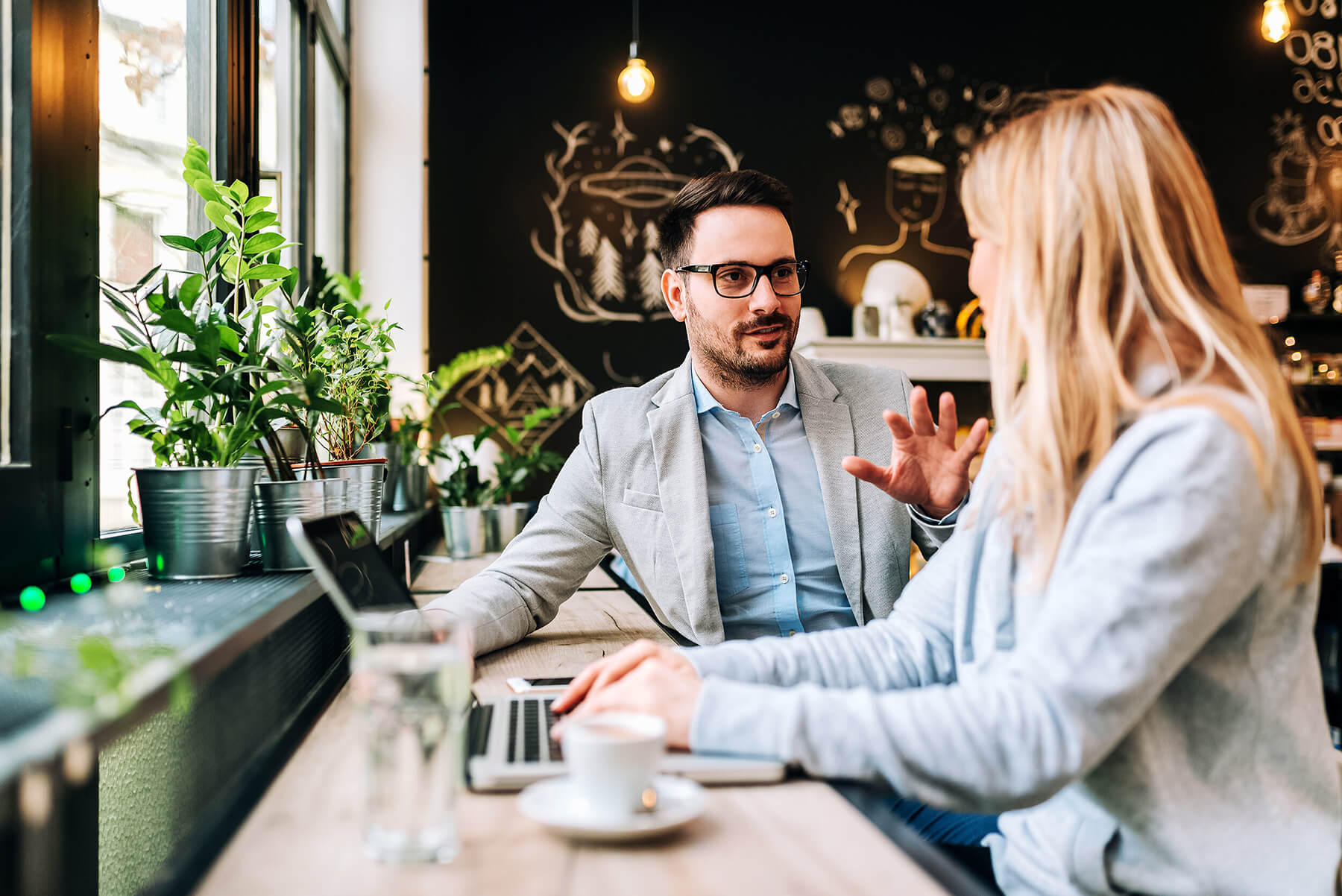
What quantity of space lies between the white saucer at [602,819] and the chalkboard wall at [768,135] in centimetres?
358

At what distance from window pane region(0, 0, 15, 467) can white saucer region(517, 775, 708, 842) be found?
0.81m

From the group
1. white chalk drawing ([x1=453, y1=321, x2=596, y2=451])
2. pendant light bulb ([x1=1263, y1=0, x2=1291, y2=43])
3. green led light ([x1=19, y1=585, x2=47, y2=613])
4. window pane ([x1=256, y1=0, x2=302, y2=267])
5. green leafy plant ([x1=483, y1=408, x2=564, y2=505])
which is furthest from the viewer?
white chalk drawing ([x1=453, y1=321, x2=596, y2=451])

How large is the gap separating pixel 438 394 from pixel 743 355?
52.6 inches

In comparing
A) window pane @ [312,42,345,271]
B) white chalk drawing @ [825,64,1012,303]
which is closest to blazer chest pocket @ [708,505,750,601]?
window pane @ [312,42,345,271]

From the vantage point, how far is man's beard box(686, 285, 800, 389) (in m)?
1.91

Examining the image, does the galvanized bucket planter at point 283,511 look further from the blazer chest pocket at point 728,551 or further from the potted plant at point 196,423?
the blazer chest pocket at point 728,551

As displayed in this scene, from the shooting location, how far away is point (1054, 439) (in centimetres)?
88

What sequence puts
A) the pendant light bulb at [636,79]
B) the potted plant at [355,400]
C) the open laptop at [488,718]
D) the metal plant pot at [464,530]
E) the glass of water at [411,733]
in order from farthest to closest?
the pendant light bulb at [636,79] < the metal plant pot at [464,530] < the potted plant at [355,400] < the open laptop at [488,718] < the glass of water at [411,733]

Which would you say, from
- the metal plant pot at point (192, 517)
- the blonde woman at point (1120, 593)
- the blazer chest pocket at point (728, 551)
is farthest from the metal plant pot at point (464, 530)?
the blonde woman at point (1120, 593)

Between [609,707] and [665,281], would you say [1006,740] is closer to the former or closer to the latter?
[609,707]

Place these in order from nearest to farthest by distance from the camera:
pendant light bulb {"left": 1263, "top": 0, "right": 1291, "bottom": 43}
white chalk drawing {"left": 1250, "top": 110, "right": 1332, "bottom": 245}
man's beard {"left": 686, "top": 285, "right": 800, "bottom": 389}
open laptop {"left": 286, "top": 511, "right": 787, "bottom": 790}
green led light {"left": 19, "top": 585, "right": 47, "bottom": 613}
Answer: open laptop {"left": 286, "top": 511, "right": 787, "bottom": 790}, green led light {"left": 19, "top": 585, "right": 47, "bottom": 613}, man's beard {"left": 686, "top": 285, "right": 800, "bottom": 389}, pendant light bulb {"left": 1263, "top": 0, "right": 1291, "bottom": 43}, white chalk drawing {"left": 1250, "top": 110, "right": 1332, "bottom": 245}

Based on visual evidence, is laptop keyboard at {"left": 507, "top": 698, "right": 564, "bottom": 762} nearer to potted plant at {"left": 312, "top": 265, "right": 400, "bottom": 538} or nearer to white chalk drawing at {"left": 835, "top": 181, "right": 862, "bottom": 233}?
potted plant at {"left": 312, "top": 265, "right": 400, "bottom": 538}

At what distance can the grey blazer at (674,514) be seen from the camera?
5.51ft

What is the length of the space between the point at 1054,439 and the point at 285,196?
8.29 ft
